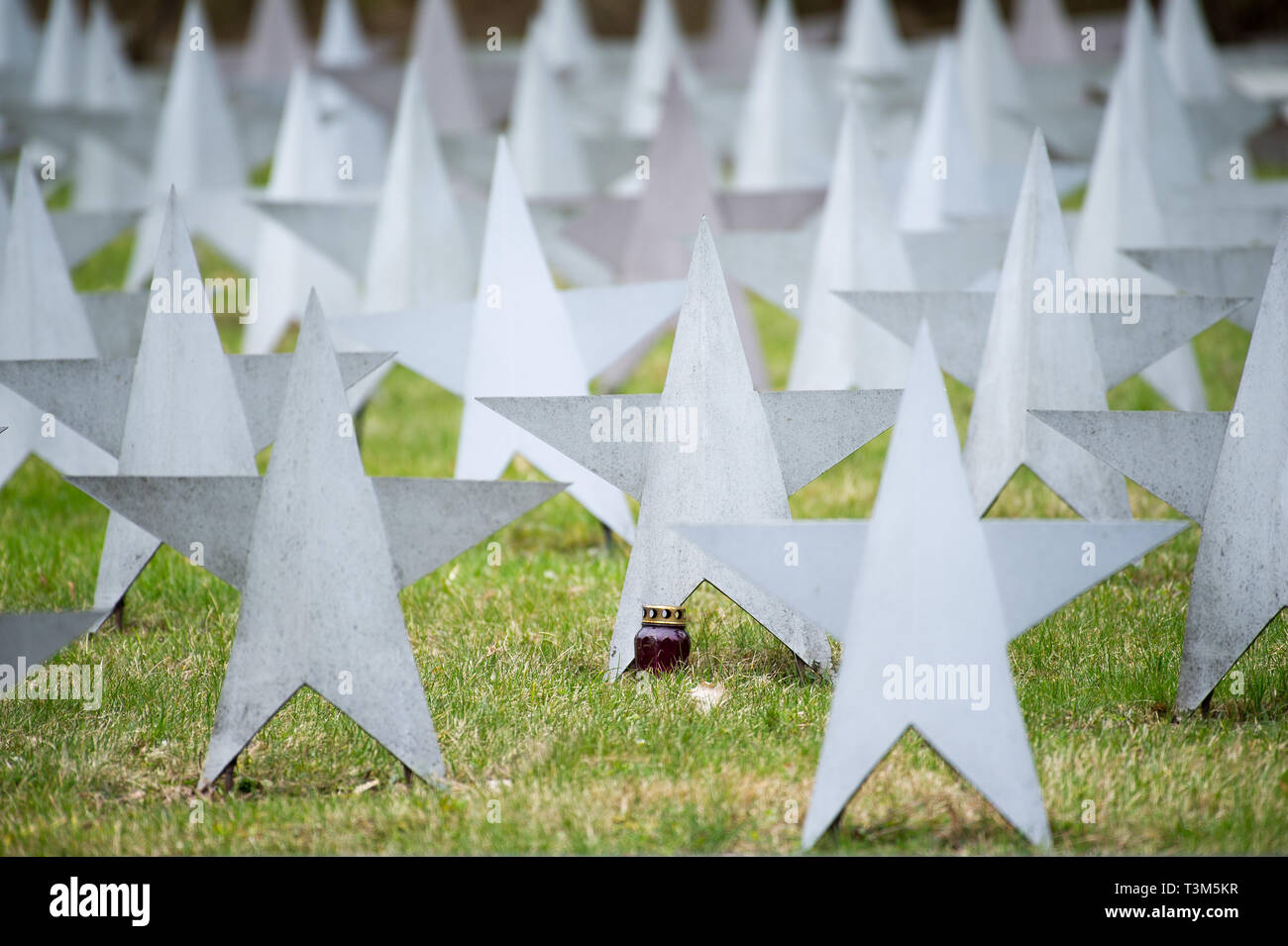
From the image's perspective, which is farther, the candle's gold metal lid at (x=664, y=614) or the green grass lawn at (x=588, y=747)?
the candle's gold metal lid at (x=664, y=614)

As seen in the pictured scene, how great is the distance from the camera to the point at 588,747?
3943 mm

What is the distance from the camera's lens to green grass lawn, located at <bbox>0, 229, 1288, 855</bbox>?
3465 mm

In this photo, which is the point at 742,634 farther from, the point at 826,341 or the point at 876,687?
the point at 826,341

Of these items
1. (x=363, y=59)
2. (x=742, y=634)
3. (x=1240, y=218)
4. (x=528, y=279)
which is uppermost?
(x=363, y=59)

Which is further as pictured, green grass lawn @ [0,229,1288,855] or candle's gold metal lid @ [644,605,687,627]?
candle's gold metal lid @ [644,605,687,627]

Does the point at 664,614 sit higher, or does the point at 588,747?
the point at 664,614

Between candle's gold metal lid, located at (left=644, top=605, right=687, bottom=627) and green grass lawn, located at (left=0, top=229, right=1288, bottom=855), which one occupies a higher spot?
candle's gold metal lid, located at (left=644, top=605, right=687, bottom=627)

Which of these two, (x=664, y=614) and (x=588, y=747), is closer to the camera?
(x=588, y=747)

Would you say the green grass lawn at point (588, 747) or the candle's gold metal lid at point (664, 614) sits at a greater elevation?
the candle's gold metal lid at point (664, 614)

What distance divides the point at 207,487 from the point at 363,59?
1007 cm

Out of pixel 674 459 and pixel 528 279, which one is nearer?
pixel 674 459

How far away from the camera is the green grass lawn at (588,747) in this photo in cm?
346

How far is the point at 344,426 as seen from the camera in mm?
3637
